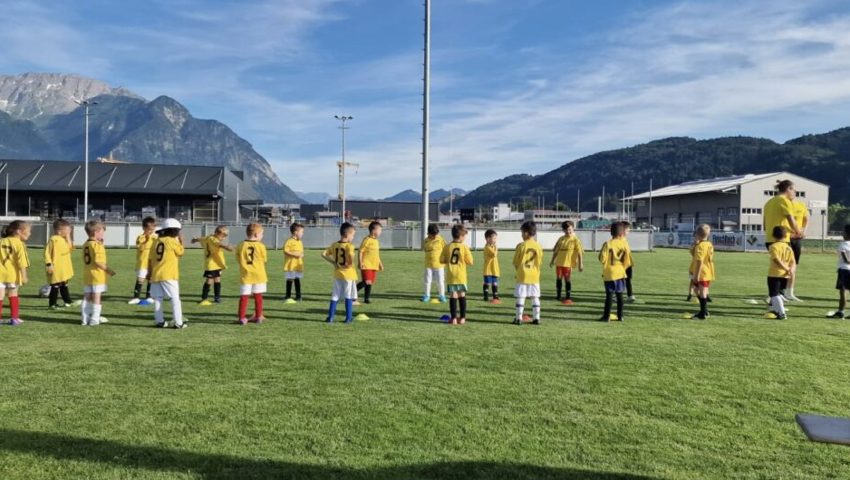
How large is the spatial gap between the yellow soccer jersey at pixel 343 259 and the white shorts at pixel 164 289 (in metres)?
2.41

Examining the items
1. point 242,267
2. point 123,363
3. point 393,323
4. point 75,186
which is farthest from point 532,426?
point 75,186

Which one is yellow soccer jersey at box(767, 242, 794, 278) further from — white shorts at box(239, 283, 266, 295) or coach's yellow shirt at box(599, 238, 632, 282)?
white shorts at box(239, 283, 266, 295)

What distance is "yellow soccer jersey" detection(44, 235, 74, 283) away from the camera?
10.1m

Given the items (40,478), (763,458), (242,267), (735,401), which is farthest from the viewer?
(242,267)

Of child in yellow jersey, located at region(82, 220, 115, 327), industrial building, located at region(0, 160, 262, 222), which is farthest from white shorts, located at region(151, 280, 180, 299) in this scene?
industrial building, located at region(0, 160, 262, 222)

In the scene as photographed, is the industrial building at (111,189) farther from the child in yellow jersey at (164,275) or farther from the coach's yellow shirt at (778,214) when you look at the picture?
the coach's yellow shirt at (778,214)

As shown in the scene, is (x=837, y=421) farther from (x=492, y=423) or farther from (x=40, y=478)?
(x=40, y=478)

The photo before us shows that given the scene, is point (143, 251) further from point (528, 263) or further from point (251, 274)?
point (528, 263)

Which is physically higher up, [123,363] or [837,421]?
[837,421]

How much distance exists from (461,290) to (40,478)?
21.4 ft

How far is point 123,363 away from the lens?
616 cm

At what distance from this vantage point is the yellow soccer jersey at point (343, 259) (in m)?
9.24

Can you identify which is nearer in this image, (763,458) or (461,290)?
(763,458)

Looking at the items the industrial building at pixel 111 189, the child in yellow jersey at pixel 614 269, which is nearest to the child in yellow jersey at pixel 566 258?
the child in yellow jersey at pixel 614 269
